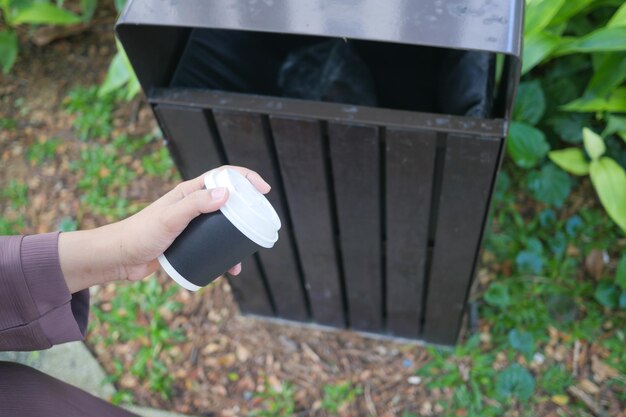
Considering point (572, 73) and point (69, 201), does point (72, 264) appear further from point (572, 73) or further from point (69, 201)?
point (572, 73)

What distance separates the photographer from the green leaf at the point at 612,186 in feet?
5.69

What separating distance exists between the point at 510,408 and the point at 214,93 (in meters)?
1.20

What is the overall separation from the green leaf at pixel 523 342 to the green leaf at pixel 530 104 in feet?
2.13

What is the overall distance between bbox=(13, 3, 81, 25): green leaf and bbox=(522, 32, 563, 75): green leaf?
5.38 ft

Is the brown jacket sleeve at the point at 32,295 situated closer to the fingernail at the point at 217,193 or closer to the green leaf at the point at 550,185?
the fingernail at the point at 217,193

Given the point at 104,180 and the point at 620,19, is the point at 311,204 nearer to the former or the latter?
the point at 620,19

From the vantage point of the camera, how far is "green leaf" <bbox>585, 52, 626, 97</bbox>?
1.74 meters

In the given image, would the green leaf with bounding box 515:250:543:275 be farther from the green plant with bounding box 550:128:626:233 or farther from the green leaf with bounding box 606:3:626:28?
the green leaf with bounding box 606:3:626:28

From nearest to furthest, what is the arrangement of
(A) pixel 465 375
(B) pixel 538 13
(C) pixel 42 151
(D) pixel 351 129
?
(D) pixel 351 129 → (B) pixel 538 13 → (A) pixel 465 375 → (C) pixel 42 151

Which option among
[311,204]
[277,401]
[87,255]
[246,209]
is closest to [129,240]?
[87,255]

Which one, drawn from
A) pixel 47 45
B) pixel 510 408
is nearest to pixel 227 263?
pixel 510 408

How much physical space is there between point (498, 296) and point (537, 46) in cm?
77

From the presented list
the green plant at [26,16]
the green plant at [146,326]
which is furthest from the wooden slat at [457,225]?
the green plant at [26,16]

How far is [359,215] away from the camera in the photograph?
1.46 m
